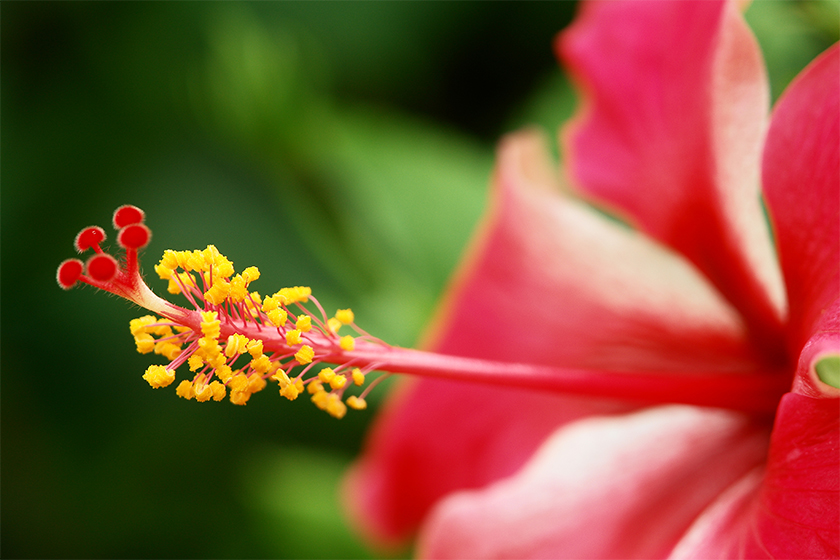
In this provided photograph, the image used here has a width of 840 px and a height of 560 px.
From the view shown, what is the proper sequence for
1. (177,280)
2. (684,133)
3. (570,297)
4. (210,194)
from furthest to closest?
(210,194), (570,297), (684,133), (177,280)

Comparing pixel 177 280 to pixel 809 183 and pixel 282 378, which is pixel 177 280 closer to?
pixel 282 378

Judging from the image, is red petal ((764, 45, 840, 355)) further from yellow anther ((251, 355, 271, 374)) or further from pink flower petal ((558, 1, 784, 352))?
yellow anther ((251, 355, 271, 374))

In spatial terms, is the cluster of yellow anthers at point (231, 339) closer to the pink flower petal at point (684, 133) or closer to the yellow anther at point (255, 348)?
the yellow anther at point (255, 348)

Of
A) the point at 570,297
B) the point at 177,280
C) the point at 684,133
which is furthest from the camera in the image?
the point at 570,297

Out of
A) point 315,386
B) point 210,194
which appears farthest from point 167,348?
point 210,194

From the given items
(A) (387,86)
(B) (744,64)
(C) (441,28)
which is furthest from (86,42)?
(B) (744,64)

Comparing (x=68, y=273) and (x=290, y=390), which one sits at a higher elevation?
(x=68, y=273)

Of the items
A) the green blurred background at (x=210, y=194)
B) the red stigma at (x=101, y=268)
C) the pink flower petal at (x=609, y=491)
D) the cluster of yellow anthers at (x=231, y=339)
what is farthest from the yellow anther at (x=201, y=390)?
the green blurred background at (x=210, y=194)
